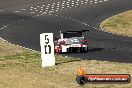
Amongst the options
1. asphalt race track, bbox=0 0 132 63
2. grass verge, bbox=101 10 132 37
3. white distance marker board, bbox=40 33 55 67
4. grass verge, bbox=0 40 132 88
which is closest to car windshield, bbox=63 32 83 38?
asphalt race track, bbox=0 0 132 63

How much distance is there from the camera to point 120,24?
4991 cm

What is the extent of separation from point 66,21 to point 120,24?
674cm

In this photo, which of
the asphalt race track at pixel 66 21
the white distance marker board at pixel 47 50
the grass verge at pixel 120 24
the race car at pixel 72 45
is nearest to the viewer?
the white distance marker board at pixel 47 50

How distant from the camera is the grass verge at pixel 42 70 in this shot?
2319 cm

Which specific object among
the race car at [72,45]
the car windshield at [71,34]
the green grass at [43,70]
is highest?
the car windshield at [71,34]

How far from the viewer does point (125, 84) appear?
22.8 metres

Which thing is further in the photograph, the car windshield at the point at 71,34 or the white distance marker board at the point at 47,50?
the car windshield at the point at 71,34

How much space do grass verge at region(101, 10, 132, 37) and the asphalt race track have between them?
95cm

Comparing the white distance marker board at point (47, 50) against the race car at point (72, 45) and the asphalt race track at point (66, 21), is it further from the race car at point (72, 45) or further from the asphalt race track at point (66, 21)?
the race car at point (72, 45)

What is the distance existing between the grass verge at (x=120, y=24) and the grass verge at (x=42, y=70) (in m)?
13.8

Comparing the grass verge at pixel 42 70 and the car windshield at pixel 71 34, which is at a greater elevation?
the car windshield at pixel 71 34

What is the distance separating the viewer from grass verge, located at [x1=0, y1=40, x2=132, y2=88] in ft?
76.1

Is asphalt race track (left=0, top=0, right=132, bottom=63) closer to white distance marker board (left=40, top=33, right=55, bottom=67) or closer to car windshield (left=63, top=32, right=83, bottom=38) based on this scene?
car windshield (left=63, top=32, right=83, bottom=38)

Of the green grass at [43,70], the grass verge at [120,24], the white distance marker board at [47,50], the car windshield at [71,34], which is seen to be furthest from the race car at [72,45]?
the grass verge at [120,24]
